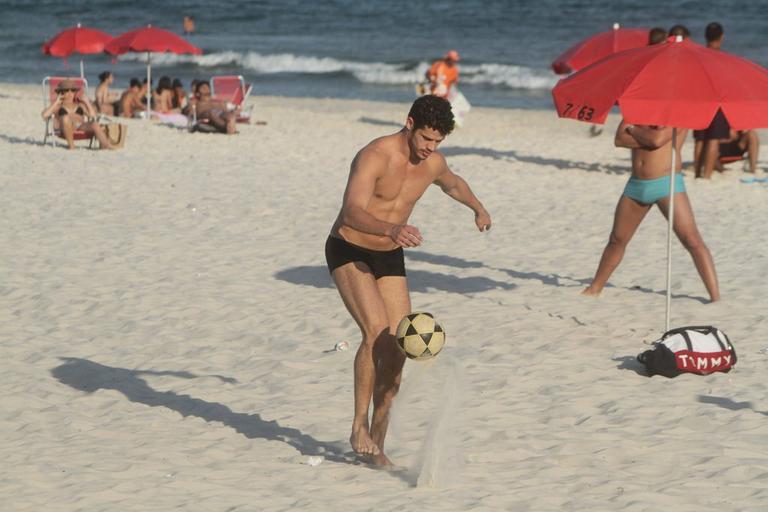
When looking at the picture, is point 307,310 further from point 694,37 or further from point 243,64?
point 694,37

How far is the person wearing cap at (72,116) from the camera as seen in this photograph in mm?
16344

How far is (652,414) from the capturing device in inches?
247

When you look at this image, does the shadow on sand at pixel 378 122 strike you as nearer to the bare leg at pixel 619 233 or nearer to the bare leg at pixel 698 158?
the bare leg at pixel 698 158

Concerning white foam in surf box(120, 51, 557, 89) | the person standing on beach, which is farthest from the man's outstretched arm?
white foam in surf box(120, 51, 557, 89)

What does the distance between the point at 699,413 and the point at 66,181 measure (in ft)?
30.2

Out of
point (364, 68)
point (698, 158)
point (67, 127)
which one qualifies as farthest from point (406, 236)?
point (364, 68)

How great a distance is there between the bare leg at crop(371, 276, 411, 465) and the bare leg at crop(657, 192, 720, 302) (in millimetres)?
3273

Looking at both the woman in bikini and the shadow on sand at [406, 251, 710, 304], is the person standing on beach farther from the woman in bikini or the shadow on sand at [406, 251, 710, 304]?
the woman in bikini

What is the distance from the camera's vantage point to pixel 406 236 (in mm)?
4793

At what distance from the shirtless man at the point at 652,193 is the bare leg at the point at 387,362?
313 centimetres

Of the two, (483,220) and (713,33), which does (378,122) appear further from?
(483,220)

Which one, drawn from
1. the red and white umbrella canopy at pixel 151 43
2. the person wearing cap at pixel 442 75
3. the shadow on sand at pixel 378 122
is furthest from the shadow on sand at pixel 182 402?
the shadow on sand at pixel 378 122

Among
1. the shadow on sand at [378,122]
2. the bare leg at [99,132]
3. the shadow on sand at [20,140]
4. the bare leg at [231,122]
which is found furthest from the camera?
the shadow on sand at [378,122]

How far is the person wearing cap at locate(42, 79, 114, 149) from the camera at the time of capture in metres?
16.3
